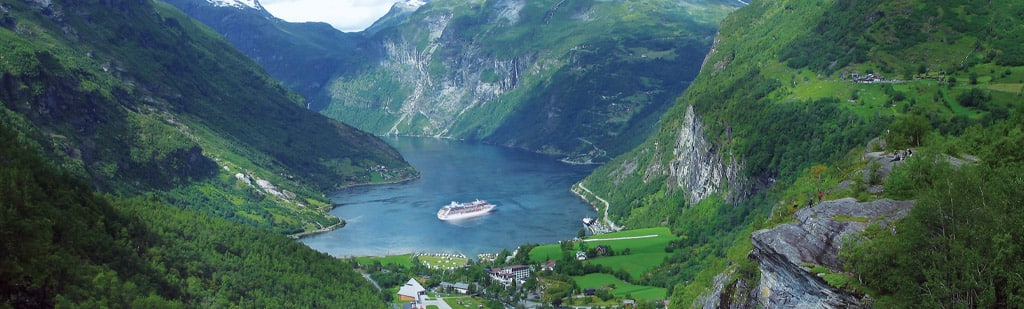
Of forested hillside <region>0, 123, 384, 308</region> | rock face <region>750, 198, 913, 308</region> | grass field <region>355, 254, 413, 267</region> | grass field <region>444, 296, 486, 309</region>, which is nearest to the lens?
rock face <region>750, 198, 913, 308</region>

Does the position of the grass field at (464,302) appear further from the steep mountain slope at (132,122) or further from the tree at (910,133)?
the steep mountain slope at (132,122)

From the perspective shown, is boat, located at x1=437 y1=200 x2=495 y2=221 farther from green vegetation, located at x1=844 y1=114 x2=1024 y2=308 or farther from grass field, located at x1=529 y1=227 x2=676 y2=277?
green vegetation, located at x1=844 y1=114 x2=1024 y2=308

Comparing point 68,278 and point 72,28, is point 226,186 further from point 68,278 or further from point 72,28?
point 68,278

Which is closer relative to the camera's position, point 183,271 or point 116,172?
point 183,271

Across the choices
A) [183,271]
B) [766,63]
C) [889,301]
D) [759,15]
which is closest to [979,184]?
[889,301]

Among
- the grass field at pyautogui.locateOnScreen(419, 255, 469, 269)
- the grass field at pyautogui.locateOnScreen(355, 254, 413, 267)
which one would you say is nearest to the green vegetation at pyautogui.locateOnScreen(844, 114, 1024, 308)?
the grass field at pyautogui.locateOnScreen(419, 255, 469, 269)

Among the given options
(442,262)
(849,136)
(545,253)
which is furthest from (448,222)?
(849,136)

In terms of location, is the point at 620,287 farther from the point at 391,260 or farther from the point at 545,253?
the point at 391,260
